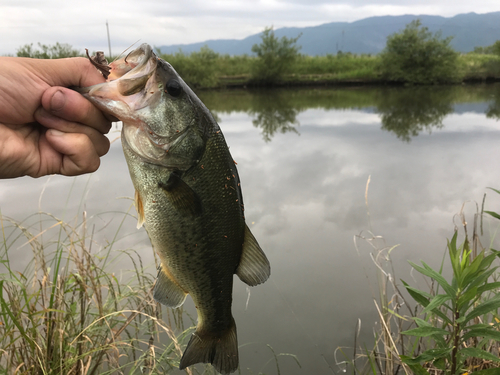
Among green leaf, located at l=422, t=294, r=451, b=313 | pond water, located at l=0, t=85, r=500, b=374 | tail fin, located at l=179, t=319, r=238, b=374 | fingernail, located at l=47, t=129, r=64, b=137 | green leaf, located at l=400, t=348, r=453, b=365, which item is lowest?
pond water, located at l=0, t=85, r=500, b=374

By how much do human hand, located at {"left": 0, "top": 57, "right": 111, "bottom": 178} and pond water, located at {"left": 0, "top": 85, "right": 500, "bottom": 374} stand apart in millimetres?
1991

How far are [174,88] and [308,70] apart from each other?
4455 centimetres

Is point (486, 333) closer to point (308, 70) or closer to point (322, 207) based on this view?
point (322, 207)

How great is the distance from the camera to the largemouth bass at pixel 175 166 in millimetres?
1501

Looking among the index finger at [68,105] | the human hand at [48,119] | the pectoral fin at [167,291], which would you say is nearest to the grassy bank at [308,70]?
the human hand at [48,119]

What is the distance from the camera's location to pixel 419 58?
38.7 metres

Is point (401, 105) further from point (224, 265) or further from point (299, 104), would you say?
point (224, 265)

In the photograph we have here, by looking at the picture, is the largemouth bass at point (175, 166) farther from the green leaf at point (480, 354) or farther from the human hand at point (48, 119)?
the green leaf at point (480, 354)

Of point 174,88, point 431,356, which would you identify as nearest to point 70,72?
point 174,88

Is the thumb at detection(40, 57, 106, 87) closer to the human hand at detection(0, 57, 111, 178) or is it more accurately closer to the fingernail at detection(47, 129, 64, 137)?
the human hand at detection(0, 57, 111, 178)

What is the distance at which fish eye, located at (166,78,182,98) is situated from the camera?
1.51m

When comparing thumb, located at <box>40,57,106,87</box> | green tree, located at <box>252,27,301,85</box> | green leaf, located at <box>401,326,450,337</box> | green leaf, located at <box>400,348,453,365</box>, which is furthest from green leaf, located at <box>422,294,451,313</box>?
green tree, located at <box>252,27,301,85</box>

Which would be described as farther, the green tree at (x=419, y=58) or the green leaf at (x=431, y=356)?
the green tree at (x=419, y=58)

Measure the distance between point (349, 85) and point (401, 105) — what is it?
1770 cm
